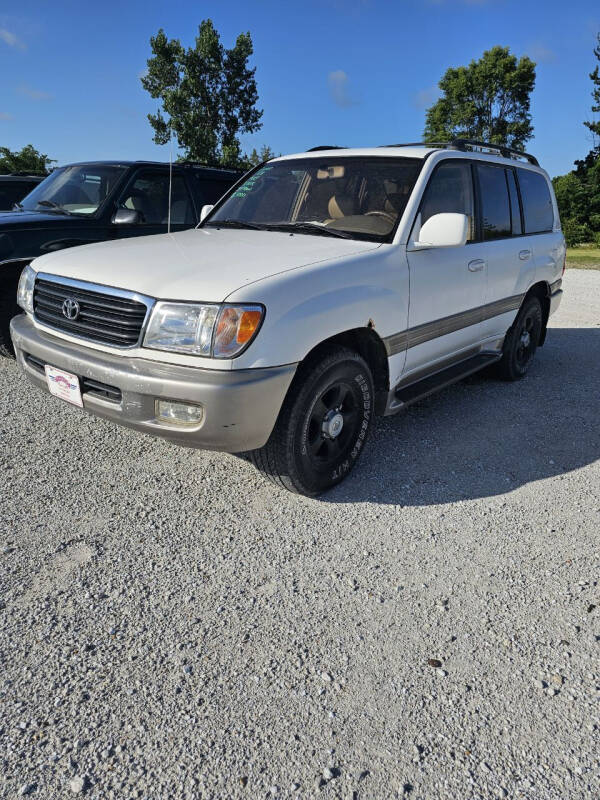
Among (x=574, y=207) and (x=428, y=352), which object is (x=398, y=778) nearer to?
(x=428, y=352)

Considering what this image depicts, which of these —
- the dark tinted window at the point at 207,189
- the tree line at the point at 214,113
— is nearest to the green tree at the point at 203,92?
the tree line at the point at 214,113

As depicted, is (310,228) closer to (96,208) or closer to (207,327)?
(207,327)

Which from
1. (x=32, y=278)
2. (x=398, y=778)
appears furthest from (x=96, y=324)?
(x=398, y=778)

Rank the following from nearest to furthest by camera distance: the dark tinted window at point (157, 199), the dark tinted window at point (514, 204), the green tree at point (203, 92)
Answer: the dark tinted window at point (514, 204) → the dark tinted window at point (157, 199) → the green tree at point (203, 92)

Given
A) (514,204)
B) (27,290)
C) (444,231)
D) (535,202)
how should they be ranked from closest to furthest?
(444,231)
(27,290)
(514,204)
(535,202)

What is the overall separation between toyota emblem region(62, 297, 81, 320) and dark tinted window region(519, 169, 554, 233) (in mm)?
3755

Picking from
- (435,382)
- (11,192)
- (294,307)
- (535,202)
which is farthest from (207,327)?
(11,192)

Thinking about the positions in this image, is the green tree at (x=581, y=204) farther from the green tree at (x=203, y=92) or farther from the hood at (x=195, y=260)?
the hood at (x=195, y=260)

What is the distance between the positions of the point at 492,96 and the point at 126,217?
41245 mm

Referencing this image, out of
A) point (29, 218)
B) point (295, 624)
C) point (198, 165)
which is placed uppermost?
point (198, 165)

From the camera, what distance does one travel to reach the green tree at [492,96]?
3838 cm

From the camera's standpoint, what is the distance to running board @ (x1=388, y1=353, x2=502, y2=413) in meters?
3.55

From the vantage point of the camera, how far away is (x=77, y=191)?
5727mm

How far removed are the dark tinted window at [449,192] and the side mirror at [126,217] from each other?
288cm
